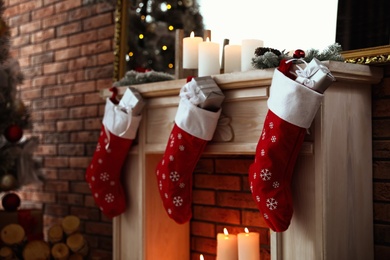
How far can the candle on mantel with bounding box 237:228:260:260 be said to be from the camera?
2342 millimetres

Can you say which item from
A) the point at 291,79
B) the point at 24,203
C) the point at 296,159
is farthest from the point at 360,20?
the point at 24,203

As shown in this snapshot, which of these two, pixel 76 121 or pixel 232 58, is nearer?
pixel 232 58

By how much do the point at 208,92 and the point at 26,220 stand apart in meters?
1.56

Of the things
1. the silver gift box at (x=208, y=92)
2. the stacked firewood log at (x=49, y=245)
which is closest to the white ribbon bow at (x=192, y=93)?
the silver gift box at (x=208, y=92)

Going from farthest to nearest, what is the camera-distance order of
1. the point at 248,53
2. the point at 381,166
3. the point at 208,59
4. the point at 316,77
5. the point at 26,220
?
1. the point at 26,220
2. the point at 208,59
3. the point at 248,53
4. the point at 381,166
5. the point at 316,77

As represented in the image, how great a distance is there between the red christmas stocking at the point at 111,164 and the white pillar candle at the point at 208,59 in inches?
17.8

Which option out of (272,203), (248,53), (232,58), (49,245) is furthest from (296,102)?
(49,245)

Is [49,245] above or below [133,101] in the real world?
below

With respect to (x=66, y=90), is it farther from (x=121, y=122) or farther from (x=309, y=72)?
(x=309, y=72)

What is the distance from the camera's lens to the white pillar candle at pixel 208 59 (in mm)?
2422

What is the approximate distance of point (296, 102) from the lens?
1.93 m

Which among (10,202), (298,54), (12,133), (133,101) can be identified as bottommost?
(10,202)

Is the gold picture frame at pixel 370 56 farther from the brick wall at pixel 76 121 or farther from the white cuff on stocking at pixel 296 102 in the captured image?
the brick wall at pixel 76 121

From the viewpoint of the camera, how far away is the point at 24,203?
407 cm
